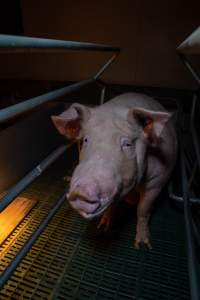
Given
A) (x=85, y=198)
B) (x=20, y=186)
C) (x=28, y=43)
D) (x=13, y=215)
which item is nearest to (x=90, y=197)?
(x=85, y=198)

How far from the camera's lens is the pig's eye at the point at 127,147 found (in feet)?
4.46

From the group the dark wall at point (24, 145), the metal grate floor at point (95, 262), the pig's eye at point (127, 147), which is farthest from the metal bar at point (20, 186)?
the dark wall at point (24, 145)

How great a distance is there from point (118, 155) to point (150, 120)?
311mm

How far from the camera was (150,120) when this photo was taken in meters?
1.47

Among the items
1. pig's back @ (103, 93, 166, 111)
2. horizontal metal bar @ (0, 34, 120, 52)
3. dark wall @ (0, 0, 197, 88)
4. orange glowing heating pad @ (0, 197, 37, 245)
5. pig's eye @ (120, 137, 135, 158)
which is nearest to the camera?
horizontal metal bar @ (0, 34, 120, 52)

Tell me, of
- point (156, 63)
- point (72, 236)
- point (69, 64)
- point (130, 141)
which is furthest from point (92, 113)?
Answer: point (69, 64)

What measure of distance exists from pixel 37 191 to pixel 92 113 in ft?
3.75

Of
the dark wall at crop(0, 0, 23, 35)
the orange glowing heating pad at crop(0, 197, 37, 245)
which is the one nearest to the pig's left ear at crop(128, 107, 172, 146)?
the orange glowing heating pad at crop(0, 197, 37, 245)

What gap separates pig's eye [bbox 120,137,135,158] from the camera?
1.36 m

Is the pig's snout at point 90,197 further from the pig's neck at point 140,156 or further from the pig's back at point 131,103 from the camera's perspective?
the pig's back at point 131,103

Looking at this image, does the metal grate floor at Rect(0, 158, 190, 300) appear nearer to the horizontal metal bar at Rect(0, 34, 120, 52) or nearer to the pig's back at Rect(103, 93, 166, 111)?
the pig's back at Rect(103, 93, 166, 111)

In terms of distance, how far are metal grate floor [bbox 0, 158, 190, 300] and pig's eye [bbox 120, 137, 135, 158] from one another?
0.73 meters

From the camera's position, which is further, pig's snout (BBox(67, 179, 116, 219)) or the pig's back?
the pig's back

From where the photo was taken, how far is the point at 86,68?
3.89 metres
